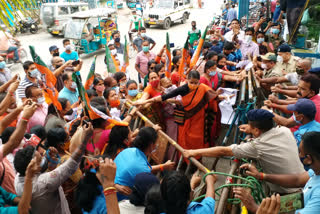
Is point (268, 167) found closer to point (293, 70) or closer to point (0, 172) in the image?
point (0, 172)

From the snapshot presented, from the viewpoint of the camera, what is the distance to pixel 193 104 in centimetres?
384

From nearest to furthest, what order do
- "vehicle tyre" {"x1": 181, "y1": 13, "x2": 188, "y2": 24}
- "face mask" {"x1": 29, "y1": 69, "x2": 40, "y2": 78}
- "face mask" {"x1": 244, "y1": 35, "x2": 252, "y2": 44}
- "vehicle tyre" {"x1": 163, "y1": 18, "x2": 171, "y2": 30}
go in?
1. "face mask" {"x1": 29, "y1": 69, "x2": 40, "y2": 78}
2. "face mask" {"x1": 244, "y1": 35, "x2": 252, "y2": 44}
3. "vehicle tyre" {"x1": 163, "y1": 18, "x2": 171, "y2": 30}
4. "vehicle tyre" {"x1": 181, "y1": 13, "x2": 188, "y2": 24}

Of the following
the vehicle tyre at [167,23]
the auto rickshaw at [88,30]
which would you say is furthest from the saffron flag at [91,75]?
the vehicle tyre at [167,23]

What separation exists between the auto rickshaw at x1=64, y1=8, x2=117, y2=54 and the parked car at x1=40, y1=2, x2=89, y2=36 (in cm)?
236

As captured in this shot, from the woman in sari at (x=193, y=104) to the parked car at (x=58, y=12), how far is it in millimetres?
12671

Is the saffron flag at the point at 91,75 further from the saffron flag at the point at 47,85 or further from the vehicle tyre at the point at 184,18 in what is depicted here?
the vehicle tyre at the point at 184,18

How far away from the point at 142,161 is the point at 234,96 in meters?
2.39

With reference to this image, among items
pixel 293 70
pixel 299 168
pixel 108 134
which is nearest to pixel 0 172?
pixel 108 134

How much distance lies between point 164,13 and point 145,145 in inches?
657

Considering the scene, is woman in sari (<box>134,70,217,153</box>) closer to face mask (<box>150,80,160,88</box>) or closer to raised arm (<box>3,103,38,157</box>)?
face mask (<box>150,80,160,88</box>)

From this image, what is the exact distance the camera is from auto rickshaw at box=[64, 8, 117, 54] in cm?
1205

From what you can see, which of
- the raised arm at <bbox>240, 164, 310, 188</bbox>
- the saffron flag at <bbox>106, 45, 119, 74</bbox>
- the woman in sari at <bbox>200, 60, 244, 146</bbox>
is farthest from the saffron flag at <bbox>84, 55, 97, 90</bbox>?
the raised arm at <bbox>240, 164, 310, 188</bbox>

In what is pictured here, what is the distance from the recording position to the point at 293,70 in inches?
191

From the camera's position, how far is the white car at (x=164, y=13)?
1777 centimetres
